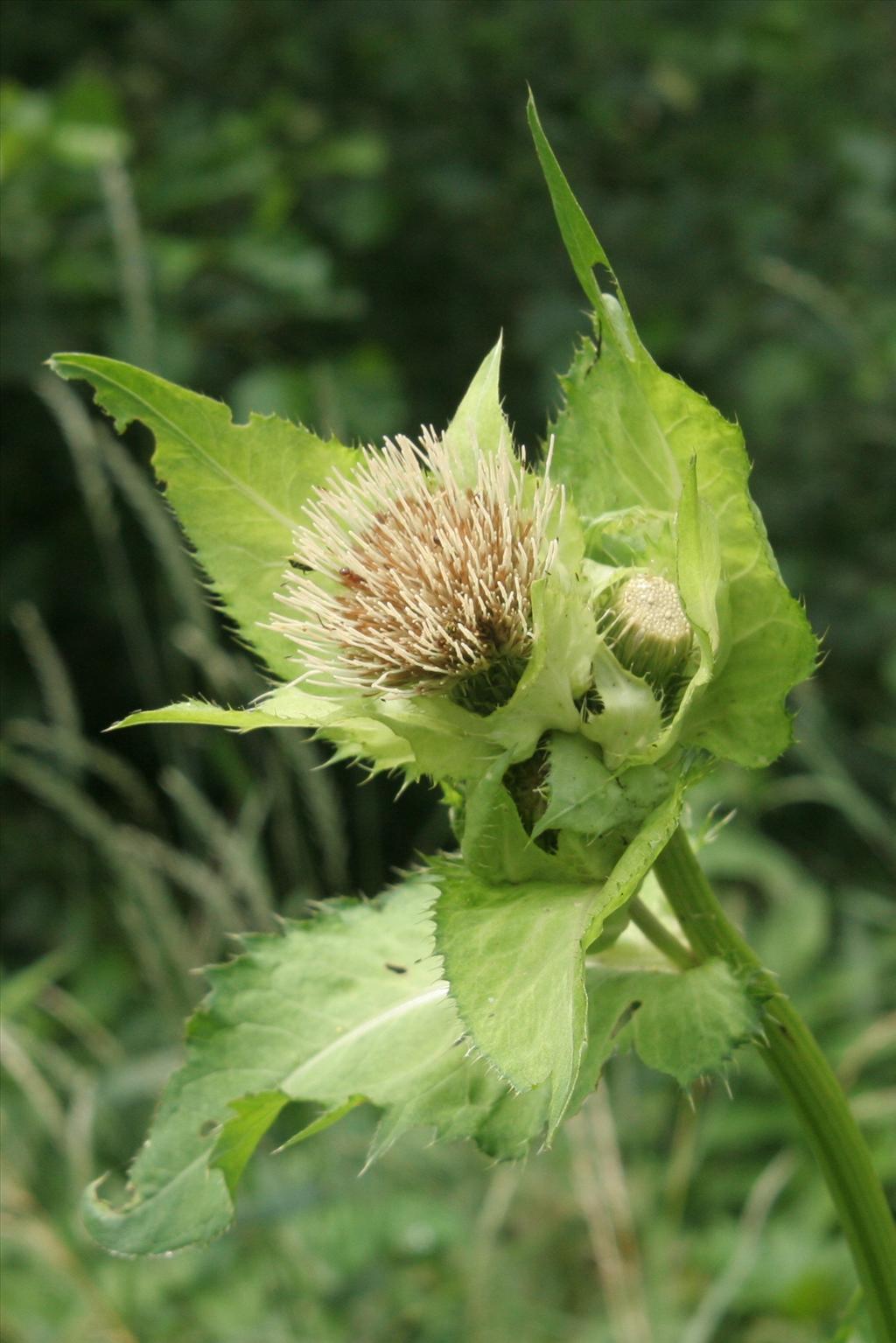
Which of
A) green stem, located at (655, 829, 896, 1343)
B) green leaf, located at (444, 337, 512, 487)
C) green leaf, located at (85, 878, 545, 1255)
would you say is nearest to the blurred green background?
green leaf, located at (85, 878, 545, 1255)

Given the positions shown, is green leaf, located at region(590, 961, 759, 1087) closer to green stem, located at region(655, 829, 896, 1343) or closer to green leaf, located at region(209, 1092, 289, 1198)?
green stem, located at region(655, 829, 896, 1343)

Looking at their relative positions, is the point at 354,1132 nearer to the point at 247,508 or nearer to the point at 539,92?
the point at 247,508

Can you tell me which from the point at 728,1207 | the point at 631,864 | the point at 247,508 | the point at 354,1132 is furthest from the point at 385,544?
the point at 728,1207

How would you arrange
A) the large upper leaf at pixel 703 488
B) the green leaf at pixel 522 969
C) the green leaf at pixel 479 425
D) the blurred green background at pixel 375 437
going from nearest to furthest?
the green leaf at pixel 522 969 → the large upper leaf at pixel 703 488 → the green leaf at pixel 479 425 → the blurred green background at pixel 375 437

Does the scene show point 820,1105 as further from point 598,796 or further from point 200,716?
point 200,716

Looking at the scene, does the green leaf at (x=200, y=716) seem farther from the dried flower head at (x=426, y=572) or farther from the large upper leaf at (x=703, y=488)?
the large upper leaf at (x=703, y=488)

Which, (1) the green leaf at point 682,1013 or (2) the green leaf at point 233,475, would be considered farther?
(2) the green leaf at point 233,475

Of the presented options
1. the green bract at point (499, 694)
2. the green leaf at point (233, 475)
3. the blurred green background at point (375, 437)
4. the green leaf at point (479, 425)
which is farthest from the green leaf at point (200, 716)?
the blurred green background at point (375, 437)

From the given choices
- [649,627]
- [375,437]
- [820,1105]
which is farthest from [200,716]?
[375,437]
